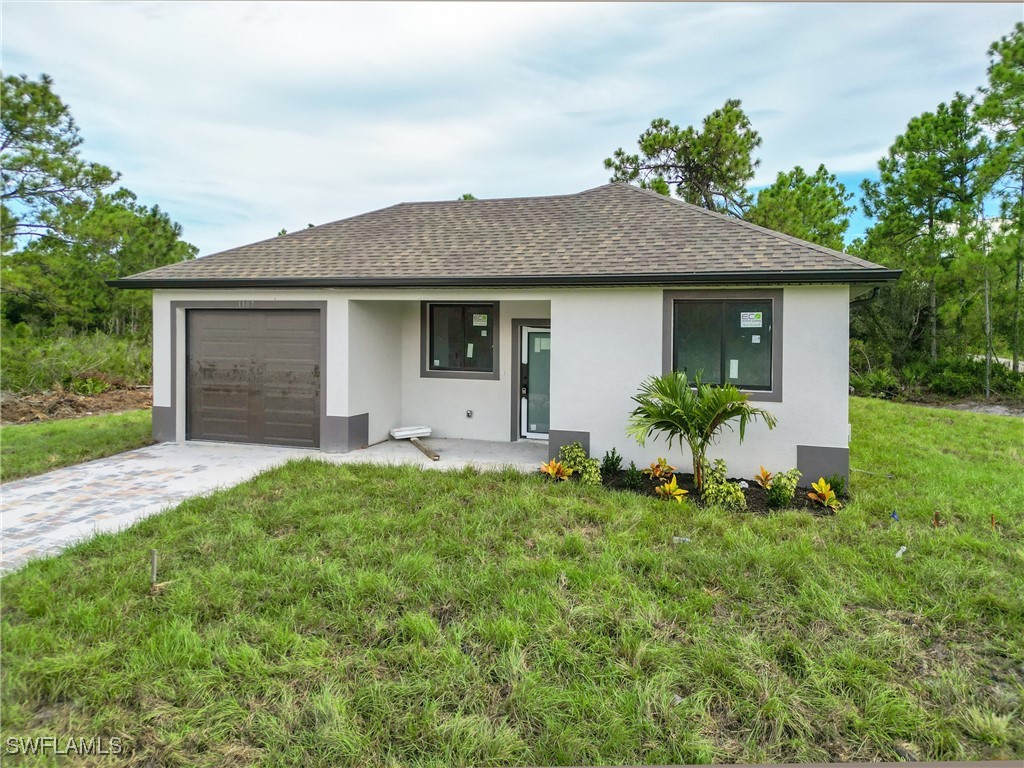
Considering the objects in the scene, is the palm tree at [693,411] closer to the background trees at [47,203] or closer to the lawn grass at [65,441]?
the lawn grass at [65,441]

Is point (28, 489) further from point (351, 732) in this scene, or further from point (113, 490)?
point (351, 732)

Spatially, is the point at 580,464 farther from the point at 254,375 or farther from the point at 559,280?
the point at 254,375

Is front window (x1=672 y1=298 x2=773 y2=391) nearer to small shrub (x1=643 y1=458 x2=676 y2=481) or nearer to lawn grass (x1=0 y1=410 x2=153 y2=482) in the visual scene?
small shrub (x1=643 y1=458 x2=676 y2=481)

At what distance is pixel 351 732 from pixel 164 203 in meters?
31.8

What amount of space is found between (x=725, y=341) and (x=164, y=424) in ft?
28.6

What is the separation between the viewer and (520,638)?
339 centimetres

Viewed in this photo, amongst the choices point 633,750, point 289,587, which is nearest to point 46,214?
point 289,587

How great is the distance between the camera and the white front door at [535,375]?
9492 mm

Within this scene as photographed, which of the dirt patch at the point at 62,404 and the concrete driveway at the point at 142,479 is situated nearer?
the concrete driveway at the point at 142,479

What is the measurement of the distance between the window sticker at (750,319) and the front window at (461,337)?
4031 millimetres

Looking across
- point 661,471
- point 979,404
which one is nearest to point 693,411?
point 661,471

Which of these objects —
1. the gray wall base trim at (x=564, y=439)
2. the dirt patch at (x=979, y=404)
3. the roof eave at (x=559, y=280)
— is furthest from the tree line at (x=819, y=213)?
the gray wall base trim at (x=564, y=439)

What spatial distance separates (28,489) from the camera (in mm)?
6441

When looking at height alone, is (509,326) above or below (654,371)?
above
